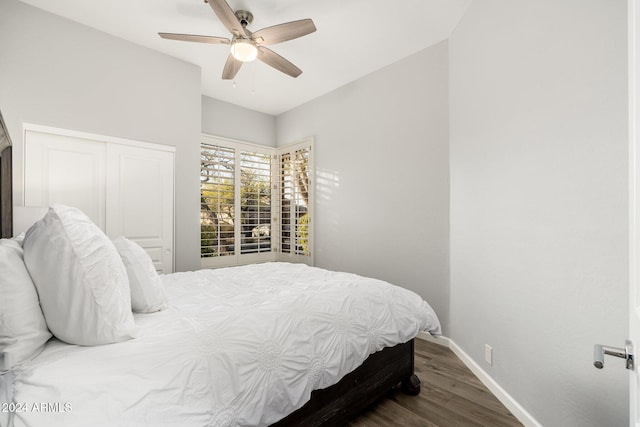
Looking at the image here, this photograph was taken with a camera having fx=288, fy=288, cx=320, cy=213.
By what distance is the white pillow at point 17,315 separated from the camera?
0.86m

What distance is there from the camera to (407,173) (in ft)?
10.2

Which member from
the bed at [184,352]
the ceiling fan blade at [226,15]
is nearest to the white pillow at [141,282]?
the bed at [184,352]

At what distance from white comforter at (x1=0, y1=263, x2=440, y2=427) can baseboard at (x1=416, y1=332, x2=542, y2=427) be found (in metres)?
0.66

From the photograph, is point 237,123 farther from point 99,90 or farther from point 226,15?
point 226,15

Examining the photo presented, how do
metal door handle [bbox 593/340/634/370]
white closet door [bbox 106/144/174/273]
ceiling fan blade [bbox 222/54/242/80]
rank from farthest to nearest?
1. white closet door [bbox 106/144/174/273]
2. ceiling fan blade [bbox 222/54/242/80]
3. metal door handle [bbox 593/340/634/370]

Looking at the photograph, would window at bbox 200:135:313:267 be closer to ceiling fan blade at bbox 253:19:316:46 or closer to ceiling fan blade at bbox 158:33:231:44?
ceiling fan blade at bbox 158:33:231:44

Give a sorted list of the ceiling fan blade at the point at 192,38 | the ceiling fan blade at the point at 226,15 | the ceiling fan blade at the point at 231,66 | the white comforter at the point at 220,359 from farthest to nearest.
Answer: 1. the ceiling fan blade at the point at 231,66
2. the ceiling fan blade at the point at 192,38
3. the ceiling fan blade at the point at 226,15
4. the white comforter at the point at 220,359

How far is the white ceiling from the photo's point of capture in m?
2.39

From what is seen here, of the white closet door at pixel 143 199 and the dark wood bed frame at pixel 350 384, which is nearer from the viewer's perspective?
the dark wood bed frame at pixel 350 384

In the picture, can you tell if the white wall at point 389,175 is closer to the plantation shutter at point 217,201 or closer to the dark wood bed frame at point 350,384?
the dark wood bed frame at point 350,384

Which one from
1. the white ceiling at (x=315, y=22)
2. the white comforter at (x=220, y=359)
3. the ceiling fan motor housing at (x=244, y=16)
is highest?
the white ceiling at (x=315, y=22)

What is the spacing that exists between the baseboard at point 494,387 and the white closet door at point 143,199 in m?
2.92

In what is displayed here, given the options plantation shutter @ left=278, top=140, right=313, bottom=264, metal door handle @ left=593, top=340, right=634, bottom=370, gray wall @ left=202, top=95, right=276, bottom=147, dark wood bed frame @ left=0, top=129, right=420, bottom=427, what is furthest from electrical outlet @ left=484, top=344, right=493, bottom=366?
gray wall @ left=202, top=95, right=276, bottom=147

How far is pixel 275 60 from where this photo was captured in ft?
8.46
